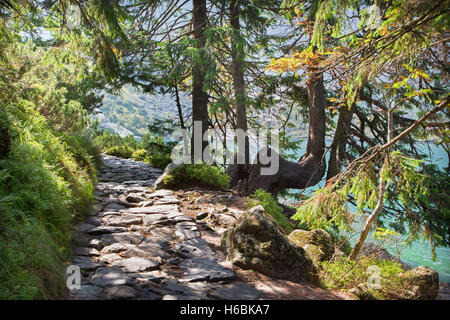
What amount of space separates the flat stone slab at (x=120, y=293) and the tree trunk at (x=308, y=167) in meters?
6.43

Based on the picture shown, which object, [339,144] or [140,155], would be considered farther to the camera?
[140,155]

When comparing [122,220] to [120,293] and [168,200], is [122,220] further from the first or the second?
[120,293]

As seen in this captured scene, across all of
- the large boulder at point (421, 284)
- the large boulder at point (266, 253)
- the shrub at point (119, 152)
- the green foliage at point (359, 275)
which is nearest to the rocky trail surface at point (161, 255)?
the large boulder at point (266, 253)

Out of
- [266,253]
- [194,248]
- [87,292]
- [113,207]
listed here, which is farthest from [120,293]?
[113,207]

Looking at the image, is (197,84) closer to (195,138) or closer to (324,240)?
(195,138)

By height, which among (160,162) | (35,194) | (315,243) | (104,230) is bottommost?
(315,243)

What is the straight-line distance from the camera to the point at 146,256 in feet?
12.6

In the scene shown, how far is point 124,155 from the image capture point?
47.6 ft

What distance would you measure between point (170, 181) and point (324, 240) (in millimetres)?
4048

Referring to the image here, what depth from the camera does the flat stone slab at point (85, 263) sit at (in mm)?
3387

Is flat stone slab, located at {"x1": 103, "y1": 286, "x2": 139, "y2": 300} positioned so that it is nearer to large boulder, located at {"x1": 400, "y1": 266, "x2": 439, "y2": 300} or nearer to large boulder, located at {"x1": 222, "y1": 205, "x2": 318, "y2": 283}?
large boulder, located at {"x1": 222, "y1": 205, "x2": 318, "y2": 283}

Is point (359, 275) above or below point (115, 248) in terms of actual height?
below

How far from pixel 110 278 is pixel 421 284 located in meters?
4.01

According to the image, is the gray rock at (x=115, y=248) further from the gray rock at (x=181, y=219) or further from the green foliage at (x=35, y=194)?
the gray rock at (x=181, y=219)
